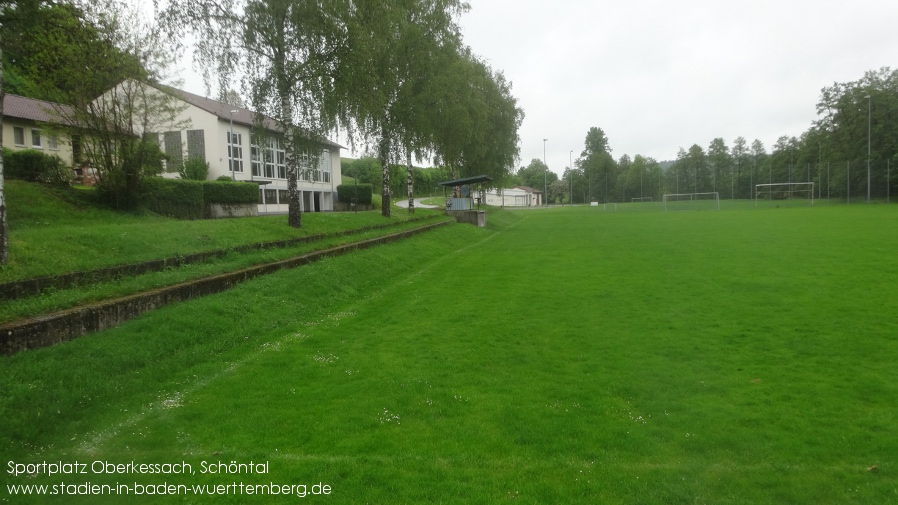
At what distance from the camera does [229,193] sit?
24859 mm

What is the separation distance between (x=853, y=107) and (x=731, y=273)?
6414cm

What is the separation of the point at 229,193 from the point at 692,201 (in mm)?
56380

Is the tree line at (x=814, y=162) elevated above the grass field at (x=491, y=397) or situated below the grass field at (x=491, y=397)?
above

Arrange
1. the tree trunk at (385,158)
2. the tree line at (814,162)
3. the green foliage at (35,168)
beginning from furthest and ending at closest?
1. the tree line at (814,162)
2. the tree trunk at (385,158)
3. the green foliage at (35,168)

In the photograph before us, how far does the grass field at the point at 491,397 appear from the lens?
14.7 ft

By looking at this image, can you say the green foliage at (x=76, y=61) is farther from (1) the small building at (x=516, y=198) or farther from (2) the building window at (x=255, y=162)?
(1) the small building at (x=516, y=198)

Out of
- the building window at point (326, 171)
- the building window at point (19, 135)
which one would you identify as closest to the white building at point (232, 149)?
the building window at point (326, 171)

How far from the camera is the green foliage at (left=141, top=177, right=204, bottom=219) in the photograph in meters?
20.0

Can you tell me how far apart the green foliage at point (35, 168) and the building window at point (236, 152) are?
1930cm

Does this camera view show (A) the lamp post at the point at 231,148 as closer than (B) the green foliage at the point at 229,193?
No

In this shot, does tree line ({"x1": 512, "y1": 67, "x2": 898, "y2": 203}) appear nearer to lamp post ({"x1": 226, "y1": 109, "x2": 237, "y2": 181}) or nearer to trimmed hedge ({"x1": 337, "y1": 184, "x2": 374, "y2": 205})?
trimmed hedge ({"x1": 337, "y1": 184, "x2": 374, "y2": 205})

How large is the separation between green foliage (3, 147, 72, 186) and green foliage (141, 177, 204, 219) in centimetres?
263

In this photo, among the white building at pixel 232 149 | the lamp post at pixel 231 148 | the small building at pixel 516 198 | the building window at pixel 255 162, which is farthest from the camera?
the small building at pixel 516 198

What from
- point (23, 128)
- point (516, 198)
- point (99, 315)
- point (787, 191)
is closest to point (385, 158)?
point (99, 315)
